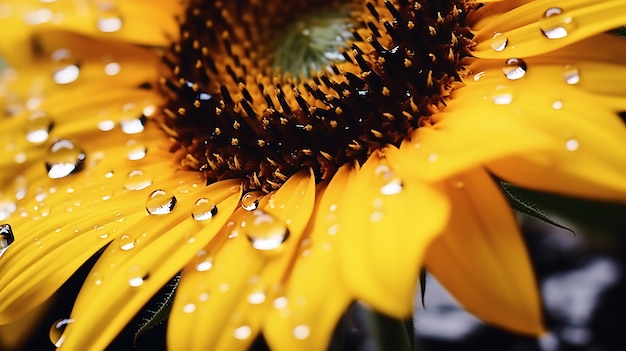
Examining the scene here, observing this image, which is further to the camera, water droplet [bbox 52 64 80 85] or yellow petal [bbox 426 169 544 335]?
water droplet [bbox 52 64 80 85]

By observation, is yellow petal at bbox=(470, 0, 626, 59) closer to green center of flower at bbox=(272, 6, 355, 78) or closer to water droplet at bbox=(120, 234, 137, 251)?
green center of flower at bbox=(272, 6, 355, 78)

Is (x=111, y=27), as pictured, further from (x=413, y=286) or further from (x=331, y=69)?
(x=413, y=286)

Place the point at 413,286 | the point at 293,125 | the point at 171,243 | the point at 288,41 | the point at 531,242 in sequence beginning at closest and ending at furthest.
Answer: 1. the point at 413,286
2. the point at 171,243
3. the point at 293,125
4. the point at 288,41
5. the point at 531,242

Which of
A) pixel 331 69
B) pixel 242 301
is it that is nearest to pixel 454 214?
pixel 242 301

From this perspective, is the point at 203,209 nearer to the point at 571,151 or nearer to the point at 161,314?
the point at 161,314

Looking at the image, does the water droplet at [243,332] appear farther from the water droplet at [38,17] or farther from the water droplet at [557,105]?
the water droplet at [38,17]

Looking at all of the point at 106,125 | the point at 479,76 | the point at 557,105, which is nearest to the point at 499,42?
the point at 479,76

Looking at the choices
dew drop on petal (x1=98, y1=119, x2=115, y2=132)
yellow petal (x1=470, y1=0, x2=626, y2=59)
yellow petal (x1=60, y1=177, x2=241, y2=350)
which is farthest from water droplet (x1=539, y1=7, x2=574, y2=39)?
dew drop on petal (x1=98, y1=119, x2=115, y2=132)
